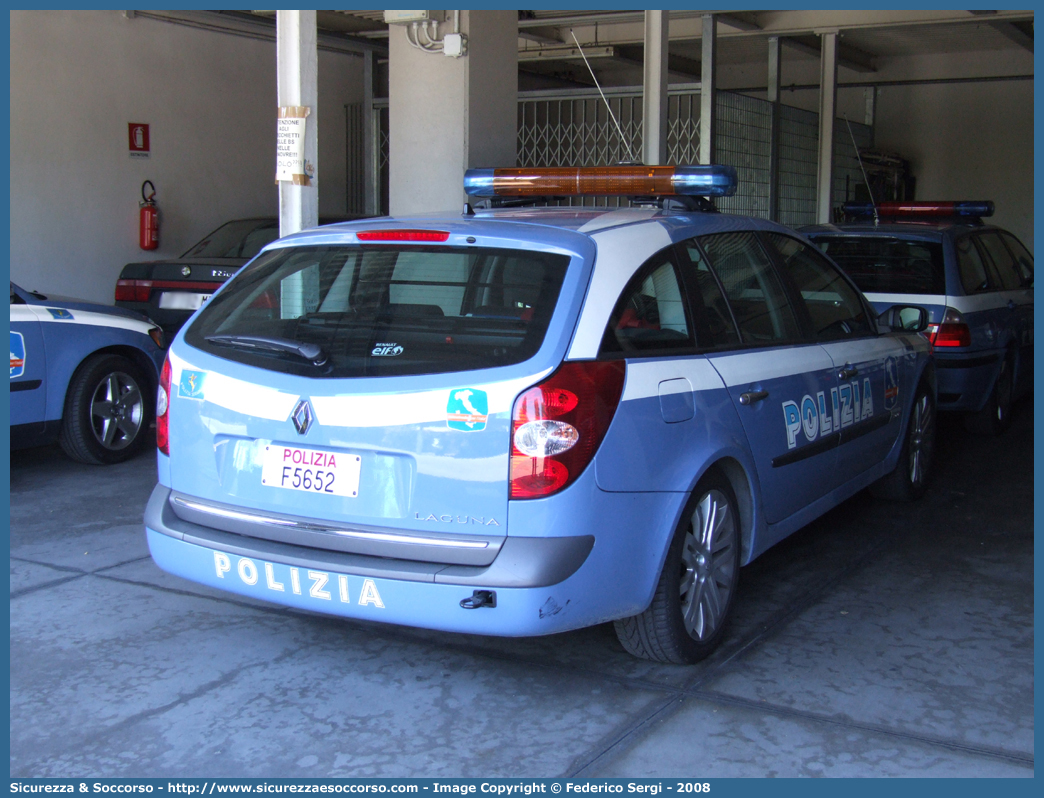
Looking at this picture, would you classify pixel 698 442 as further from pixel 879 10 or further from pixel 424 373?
pixel 879 10

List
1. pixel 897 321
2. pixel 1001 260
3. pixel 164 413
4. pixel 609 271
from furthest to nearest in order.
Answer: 1. pixel 1001 260
2. pixel 897 321
3. pixel 164 413
4. pixel 609 271

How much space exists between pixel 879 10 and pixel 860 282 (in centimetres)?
528

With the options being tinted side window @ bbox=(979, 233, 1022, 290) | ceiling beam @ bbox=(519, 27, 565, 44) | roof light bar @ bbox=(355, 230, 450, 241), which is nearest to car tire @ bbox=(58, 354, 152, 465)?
roof light bar @ bbox=(355, 230, 450, 241)

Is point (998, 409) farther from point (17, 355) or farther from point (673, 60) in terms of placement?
point (673, 60)

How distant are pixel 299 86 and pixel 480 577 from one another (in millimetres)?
3095

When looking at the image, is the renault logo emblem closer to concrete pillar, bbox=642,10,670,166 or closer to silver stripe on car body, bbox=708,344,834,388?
silver stripe on car body, bbox=708,344,834,388

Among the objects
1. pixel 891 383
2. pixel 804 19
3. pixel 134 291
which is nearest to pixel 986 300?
pixel 891 383

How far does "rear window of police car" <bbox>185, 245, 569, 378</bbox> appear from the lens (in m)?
2.90

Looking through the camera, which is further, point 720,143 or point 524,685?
point 720,143

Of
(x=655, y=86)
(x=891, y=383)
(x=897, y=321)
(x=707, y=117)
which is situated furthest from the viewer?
(x=707, y=117)

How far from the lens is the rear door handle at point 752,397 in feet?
11.3

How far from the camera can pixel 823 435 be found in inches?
159

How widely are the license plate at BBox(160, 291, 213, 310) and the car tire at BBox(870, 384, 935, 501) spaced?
4891 millimetres

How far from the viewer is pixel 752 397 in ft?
11.4
